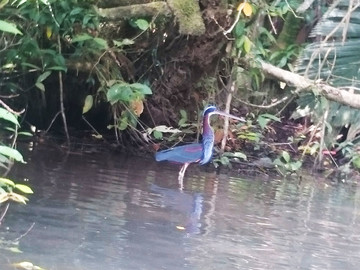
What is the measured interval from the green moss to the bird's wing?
121 cm

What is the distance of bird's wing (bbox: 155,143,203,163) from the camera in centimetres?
895

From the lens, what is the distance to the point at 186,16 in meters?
8.82

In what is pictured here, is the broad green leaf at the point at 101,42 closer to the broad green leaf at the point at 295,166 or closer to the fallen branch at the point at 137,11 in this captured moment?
the fallen branch at the point at 137,11

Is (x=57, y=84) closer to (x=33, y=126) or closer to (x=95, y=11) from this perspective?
(x=33, y=126)

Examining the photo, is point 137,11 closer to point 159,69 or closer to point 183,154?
point 159,69

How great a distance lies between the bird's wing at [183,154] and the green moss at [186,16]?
1.21 m

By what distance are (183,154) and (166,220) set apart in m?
2.59

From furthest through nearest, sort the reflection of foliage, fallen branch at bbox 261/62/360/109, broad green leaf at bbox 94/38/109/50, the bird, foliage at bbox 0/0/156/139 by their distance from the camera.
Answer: the reflection of foliage, fallen branch at bbox 261/62/360/109, the bird, broad green leaf at bbox 94/38/109/50, foliage at bbox 0/0/156/139

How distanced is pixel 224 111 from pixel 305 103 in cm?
108

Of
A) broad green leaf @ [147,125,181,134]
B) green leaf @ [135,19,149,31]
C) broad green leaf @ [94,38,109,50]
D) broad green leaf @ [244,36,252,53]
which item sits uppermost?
green leaf @ [135,19,149,31]

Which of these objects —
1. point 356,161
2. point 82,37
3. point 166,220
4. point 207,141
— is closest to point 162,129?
point 207,141

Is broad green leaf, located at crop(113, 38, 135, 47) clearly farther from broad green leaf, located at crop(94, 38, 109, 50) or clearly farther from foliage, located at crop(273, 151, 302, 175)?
foliage, located at crop(273, 151, 302, 175)

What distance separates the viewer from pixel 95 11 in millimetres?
8609

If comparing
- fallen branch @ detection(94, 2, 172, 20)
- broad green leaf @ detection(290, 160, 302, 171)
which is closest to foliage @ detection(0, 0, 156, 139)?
fallen branch @ detection(94, 2, 172, 20)
